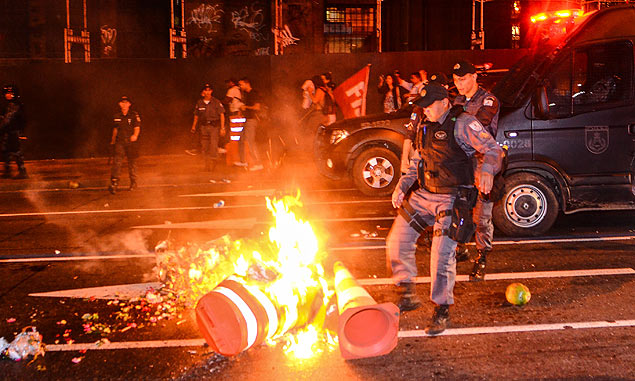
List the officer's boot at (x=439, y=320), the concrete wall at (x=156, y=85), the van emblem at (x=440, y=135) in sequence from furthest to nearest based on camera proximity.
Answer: the concrete wall at (x=156, y=85), the van emblem at (x=440, y=135), the officer's boot at (x=439, y=320)

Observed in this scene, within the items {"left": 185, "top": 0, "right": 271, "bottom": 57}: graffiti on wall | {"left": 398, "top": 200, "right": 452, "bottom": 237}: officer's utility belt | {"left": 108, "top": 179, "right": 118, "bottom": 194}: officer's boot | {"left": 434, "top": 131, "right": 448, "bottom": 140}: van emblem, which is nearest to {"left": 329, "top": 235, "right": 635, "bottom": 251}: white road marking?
{"left": 398, "top": 200, "right": 452, "bottom": 237}: officer's utility belt

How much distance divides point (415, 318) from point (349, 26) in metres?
20.8

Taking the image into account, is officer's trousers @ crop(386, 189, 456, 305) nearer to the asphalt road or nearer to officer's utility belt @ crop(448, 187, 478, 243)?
officer's utility belt @ crop(448, 187, 478, 243)

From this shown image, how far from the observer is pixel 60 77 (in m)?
19.1

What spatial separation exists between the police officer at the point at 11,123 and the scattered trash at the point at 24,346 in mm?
11094

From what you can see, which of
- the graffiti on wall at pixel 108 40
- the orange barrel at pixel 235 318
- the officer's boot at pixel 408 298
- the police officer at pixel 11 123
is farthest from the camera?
the graffiti on wall at pixel 108 40

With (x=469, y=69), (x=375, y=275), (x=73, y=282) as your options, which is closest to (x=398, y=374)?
(x=375, y=275)

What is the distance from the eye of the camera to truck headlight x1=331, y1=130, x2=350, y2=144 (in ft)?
39.9

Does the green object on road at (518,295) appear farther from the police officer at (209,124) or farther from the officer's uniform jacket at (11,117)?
the officer's uniform jacket at (11,117)

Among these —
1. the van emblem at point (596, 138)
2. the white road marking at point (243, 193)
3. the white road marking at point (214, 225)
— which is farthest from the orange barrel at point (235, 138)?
the van emblem at point (596, 138)

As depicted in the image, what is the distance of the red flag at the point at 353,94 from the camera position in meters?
19.1

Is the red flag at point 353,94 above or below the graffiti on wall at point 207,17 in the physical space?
below

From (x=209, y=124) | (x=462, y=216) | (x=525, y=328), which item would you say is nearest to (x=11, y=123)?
(x=209, y=124)

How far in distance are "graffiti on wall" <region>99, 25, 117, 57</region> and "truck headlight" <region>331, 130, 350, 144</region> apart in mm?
12443
